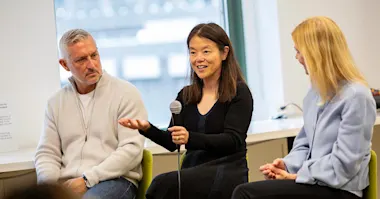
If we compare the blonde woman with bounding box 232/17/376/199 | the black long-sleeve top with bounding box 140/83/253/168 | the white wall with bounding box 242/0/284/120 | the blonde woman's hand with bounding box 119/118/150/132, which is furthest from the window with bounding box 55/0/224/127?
the blonde woman with bounding box 232/17/376/199

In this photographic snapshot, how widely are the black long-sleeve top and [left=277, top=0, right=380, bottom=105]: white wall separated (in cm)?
115

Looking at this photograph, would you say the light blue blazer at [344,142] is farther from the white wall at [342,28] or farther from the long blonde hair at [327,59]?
the white wall at [342,28]

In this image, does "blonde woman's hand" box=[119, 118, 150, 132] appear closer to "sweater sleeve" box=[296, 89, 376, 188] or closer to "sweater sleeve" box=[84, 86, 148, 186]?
"sweater sleeve" box=[84, 86, 148, 186]

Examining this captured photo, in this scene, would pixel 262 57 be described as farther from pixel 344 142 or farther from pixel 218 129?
pixel 344 142

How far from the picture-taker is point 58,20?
129 inches

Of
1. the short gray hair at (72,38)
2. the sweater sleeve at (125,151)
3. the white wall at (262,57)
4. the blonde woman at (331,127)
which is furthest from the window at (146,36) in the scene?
the blonde woman at (331,127)

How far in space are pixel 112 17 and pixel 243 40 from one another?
87 centimetres

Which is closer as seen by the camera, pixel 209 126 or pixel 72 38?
pixel 209 126

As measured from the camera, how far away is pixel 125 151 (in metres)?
2.33

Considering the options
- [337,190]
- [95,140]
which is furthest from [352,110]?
[95,140]

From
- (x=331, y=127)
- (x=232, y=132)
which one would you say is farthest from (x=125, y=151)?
(x=331, y=127)

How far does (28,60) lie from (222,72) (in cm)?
115

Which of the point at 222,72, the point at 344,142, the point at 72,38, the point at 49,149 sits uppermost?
the point at 72,38

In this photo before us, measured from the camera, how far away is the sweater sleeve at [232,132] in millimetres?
2160
